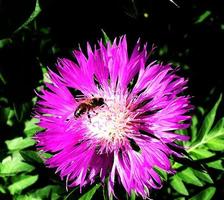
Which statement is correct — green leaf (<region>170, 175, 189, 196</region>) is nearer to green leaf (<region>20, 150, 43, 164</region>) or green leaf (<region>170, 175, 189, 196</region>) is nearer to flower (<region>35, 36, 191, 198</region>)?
flower (<region>35, 36, 191, 198</region>)

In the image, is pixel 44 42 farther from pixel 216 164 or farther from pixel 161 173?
pixel 216 164

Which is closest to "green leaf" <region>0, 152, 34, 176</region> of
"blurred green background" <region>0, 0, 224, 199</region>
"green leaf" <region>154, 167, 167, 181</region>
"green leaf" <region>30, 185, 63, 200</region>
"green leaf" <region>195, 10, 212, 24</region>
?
"blurred green background" <region>0, 0, 224, 199</region>

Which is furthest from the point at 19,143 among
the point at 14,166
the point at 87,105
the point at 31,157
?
the point at 87,105

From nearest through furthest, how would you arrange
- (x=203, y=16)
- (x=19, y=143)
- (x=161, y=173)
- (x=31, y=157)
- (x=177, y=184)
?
(x=161, y=173) → (x=31, y=157) → (x=177, y=184) → (x=19, y=143) → (x=203, y=16)

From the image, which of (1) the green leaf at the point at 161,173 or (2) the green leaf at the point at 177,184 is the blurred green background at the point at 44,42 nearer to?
(2) the green leaf at the point at 177,184

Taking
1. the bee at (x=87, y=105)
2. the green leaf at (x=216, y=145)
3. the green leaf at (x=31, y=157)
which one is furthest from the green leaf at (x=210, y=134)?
the green leaf at (x=31, y=157)

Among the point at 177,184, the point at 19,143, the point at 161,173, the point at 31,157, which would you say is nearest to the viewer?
the point at 161,173
